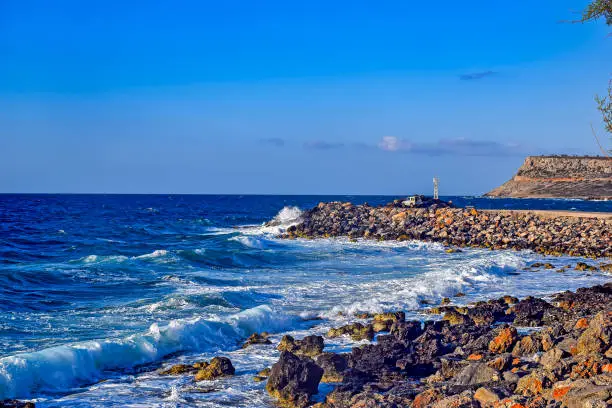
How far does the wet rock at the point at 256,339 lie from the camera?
35.5ft

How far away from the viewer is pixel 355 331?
11102mm

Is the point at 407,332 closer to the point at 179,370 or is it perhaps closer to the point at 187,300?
the point at 179,370

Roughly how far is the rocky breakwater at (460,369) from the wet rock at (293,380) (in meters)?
0.01

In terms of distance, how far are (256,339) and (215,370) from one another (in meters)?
2.42

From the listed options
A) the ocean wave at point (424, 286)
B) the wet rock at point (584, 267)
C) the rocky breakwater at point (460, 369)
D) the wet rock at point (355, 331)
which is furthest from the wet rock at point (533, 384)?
the wet rock at point (584, 267)

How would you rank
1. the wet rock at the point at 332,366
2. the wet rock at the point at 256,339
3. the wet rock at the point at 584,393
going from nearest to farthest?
the wet rock at the point at 584,393
the wet rock at the point at 332,366
the wet rock at the point at 256,339

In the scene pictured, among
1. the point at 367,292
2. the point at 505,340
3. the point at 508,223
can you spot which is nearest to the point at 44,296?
the point at 367,292

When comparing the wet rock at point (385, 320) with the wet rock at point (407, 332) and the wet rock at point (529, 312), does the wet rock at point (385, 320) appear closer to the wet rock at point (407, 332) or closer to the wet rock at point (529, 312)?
the wet rock at point (407, 332)

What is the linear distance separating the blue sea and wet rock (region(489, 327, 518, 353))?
2.45 m

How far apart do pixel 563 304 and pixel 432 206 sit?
2721cm

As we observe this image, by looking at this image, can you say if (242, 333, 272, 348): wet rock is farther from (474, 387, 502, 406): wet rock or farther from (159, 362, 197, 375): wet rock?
(474, 387, 502, 406): wet rock

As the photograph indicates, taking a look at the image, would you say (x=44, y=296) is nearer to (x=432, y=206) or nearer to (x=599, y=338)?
(x=599, y=338)

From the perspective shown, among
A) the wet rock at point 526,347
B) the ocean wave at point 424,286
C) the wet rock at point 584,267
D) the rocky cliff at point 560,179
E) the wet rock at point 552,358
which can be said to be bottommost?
the ocean wave at point 424,286

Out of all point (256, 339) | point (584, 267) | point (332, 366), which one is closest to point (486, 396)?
point (332, 366)
